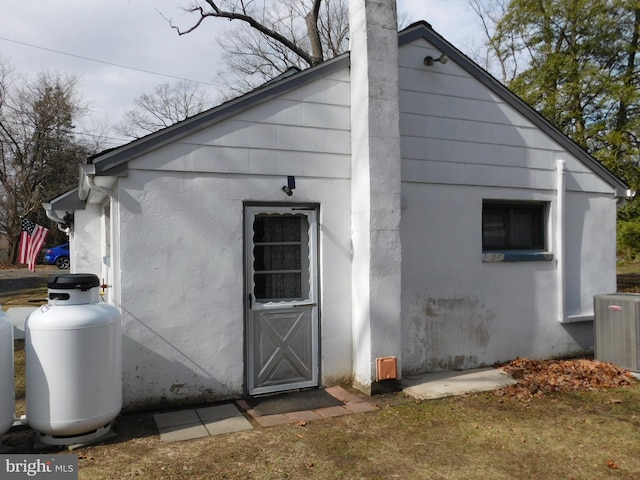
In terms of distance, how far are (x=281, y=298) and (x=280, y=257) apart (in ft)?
1.59

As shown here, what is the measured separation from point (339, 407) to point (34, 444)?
9.21 ft

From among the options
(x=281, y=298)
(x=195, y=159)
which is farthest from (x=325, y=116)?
(x=281, y=298)

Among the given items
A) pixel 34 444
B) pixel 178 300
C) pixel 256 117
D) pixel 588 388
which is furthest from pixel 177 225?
pixel 588 388

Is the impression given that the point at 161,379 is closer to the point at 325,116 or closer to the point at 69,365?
the point at 69,365

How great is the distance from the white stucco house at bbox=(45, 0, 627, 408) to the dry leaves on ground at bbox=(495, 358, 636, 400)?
1.27 feet

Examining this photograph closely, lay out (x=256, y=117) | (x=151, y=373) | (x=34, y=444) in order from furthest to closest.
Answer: (x=256, y=117), (x=151, y=373), (x=34, y=444)

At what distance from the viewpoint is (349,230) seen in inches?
226

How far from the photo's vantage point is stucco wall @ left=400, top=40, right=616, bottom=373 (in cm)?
614

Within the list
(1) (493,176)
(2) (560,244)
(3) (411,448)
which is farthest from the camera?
(2) (560,244)

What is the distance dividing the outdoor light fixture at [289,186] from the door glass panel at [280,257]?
12.4 inches

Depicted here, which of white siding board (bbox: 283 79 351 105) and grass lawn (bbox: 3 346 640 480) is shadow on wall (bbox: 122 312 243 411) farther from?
white siding board (bbox: 283 79 351 105)

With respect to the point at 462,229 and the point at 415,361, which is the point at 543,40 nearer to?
the point at 462,229

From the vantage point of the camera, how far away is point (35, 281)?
17.8 metres

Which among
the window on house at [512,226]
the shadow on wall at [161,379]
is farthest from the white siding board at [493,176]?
the shadow on wall at [161,379]
